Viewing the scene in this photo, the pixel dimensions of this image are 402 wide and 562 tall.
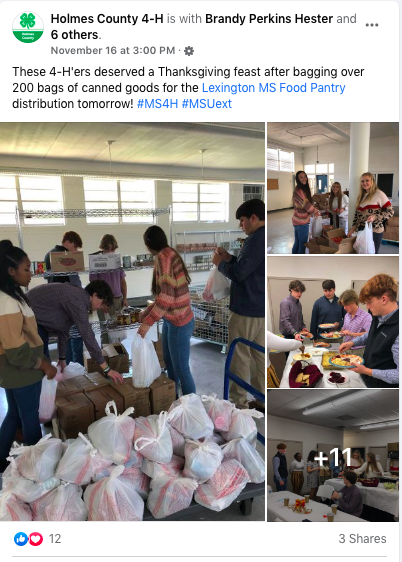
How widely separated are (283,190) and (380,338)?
2.07 ft

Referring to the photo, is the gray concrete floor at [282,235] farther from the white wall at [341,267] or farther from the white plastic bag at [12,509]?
the white plastic bag at [12,509]

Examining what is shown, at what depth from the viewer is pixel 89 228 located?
6.30m

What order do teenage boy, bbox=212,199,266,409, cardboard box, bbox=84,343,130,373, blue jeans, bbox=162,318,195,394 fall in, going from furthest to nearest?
cardboard box, bbox=84,343,130,373, blue jeans, bbox=162,318,195,394, teenage boy, bbox=212,199,266,409

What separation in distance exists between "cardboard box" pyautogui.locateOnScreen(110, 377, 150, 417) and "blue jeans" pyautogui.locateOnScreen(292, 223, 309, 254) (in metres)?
1.28

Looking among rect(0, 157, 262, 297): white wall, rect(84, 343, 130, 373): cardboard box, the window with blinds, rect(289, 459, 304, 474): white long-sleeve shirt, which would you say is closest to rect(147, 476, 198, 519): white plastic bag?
rect(289, 459, 304, 474): white long-sleeve shirt

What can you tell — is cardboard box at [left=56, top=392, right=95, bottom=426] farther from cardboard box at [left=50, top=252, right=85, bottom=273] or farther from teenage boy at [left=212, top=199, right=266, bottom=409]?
cardboard box at [left=50, top=252, right=85, bottom=273]

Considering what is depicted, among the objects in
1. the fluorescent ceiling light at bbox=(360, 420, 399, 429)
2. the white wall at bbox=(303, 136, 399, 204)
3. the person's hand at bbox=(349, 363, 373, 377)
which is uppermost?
the white wall at bbox=(303, 136, 399, 204)

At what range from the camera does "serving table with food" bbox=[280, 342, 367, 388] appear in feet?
3.95

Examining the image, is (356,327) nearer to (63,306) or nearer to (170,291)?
(170,291)

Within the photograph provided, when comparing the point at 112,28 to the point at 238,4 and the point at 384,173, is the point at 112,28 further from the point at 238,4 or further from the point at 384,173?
the point at 384,173

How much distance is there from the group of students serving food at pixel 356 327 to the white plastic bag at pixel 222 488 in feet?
2.01

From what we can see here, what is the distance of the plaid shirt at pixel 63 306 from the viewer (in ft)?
6.40

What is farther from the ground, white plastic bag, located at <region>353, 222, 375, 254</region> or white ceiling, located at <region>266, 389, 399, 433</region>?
white plastic bag, located at <region>353, 222, 375, 254</region>
